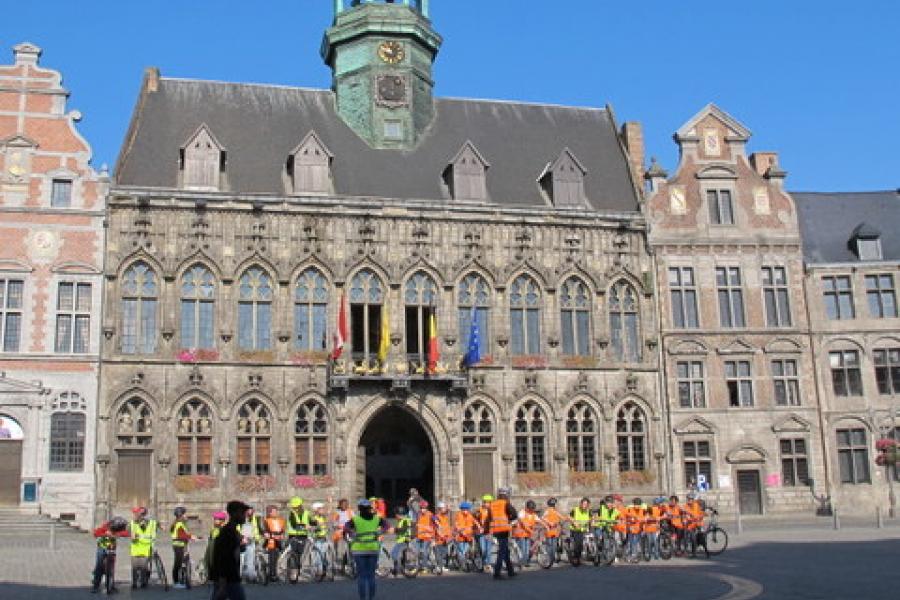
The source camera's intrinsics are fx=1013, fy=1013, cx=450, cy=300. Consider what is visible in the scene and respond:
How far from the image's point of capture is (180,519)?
1945 cm

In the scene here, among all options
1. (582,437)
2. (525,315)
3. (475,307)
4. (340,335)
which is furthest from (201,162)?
(582,437)

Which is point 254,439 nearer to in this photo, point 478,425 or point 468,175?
point 478,425

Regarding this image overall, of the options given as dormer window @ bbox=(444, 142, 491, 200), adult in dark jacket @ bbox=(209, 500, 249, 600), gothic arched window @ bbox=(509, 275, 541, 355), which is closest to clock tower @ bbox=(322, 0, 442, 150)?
dormer window @ bbox=(444, 142, 491, 200)

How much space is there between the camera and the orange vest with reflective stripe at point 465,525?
21375 mm

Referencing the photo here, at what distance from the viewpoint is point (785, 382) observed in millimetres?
38125

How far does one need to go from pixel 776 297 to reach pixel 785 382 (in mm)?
3281

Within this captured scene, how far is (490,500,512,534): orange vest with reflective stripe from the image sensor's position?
1925cm

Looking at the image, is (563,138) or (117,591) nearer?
(117,591)

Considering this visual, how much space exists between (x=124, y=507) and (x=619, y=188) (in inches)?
859

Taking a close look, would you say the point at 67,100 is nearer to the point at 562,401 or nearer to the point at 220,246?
the point at 220,246

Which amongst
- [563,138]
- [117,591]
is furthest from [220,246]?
[117,591]

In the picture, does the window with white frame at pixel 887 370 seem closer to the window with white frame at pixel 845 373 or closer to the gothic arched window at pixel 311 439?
the window with white frame at pixel 845 373

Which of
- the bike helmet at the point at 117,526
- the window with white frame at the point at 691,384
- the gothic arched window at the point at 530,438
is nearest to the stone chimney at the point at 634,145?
the window with white frame at the point at 691,384

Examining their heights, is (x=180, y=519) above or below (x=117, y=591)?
above
